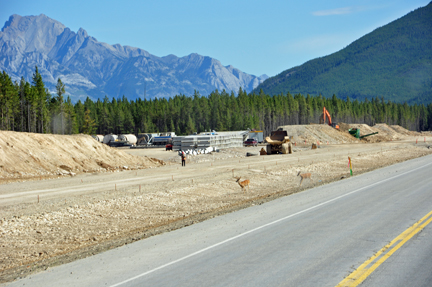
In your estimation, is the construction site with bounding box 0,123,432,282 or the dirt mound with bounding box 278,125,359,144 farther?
the dirt mound with bounding box 278,125,359,144

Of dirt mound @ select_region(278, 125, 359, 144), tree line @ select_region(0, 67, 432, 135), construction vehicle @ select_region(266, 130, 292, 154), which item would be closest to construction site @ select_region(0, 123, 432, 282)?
construction vehicle @ select_region(266, 130, 292, 154)

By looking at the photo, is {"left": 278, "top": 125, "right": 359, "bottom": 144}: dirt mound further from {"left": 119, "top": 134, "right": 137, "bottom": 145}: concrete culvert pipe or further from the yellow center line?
the yellow center line

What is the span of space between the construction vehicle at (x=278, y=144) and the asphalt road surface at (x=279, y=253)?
38.1 m

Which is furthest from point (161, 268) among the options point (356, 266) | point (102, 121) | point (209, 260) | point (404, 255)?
point (102, 121)

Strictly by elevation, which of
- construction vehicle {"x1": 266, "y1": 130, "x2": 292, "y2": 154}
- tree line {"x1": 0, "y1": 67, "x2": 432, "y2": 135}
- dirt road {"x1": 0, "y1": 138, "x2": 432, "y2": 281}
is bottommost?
dirt road {"x1": 0, "y1": 138, "x2": 432, "y2": 281}

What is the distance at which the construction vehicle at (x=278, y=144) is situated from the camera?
53612 mm

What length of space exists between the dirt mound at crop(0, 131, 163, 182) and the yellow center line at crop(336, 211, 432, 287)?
25.5 meters

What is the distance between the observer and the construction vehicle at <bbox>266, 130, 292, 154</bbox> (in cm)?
5361

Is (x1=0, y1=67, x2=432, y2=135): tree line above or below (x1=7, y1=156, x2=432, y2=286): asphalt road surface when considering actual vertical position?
above

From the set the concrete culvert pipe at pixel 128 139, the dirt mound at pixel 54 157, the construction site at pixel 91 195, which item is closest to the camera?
the construction site at pixel 91 195

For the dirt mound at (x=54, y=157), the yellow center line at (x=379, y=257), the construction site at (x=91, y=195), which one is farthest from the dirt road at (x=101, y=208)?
the yellow center line at (x=379, y=257)

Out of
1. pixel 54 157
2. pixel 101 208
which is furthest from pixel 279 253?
pixel 54 157

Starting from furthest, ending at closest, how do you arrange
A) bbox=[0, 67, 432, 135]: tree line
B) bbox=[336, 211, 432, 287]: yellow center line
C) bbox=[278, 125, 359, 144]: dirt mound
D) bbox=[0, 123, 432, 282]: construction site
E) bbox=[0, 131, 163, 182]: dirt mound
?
bbox=[0, 67, 432, 135]: tree line
bbox=[278, 125, 359, 144]: dirt mound
bbox=[0, 131, 163, 182]: dirt mound
bbox=[0, 123, 432, 282]: construction site
bbox=[336, 211, 432, 287]: yellow center line

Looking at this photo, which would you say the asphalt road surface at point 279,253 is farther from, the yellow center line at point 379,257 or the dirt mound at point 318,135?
the dirt mound at point 318,135
